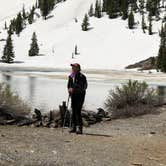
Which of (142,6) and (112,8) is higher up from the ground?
(142,6)

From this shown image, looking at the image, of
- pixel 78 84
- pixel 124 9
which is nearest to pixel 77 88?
pixel 78 84

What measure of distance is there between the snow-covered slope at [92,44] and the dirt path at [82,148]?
119 metres

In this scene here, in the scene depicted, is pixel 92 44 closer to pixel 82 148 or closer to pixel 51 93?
pixel 51 93

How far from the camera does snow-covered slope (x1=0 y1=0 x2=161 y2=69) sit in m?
144

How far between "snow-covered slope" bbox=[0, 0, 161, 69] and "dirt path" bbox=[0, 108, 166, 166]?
118969 mm

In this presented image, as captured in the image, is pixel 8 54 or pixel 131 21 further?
pixel 131 21

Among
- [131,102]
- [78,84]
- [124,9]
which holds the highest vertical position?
[124,9]

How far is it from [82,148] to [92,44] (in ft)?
493

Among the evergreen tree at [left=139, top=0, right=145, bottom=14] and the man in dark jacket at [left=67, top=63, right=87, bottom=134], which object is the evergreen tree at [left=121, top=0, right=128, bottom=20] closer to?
the evergreen tree at [left=139, top=0, right=145, bottom=14]

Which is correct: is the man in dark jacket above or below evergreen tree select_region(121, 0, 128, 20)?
below

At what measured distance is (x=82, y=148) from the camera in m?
12.3

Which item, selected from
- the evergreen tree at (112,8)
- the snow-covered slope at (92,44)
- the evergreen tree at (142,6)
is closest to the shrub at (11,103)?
the snow-covered slope at (92,44)

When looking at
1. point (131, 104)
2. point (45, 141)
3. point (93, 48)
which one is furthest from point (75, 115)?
point (93, 48)

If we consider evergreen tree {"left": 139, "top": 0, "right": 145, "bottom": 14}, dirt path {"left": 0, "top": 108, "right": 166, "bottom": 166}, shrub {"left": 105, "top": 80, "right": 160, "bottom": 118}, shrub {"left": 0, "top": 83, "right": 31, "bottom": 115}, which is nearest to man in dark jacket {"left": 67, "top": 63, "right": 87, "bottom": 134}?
dirt path {"left": 0, "top": 108, "right": 166, "bottom": 166}
